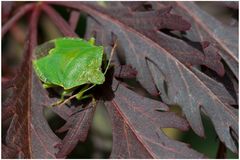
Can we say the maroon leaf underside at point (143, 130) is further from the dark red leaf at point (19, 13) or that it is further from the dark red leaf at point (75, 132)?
the dark red leaf at point (19, 13)

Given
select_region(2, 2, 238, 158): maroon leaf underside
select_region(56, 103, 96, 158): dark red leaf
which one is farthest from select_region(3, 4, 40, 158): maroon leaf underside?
select_region(56, 103, 96, 158): dark red leaf

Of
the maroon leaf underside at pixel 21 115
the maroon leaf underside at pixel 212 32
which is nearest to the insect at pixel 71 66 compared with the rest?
the maroon leaf underside at pixel 21 115

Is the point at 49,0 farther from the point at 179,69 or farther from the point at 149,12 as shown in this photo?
the point at 179,69

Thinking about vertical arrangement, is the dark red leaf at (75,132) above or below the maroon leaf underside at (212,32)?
below

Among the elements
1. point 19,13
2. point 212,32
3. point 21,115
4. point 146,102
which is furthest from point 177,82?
point 19,13

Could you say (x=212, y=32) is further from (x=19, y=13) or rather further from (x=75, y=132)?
(x=19, y=13)

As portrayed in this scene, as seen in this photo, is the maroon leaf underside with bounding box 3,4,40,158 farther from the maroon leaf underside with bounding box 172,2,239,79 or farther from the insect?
the maroon leaf underside with bounding box 172,2,239,79

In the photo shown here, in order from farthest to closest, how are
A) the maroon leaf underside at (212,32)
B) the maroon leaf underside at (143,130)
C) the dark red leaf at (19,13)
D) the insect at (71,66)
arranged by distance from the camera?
the dark red leaf at (19,13), the insect at (71,66), the maroon leaf underside at (212,32), the maroon leaf underside at (143,130)
